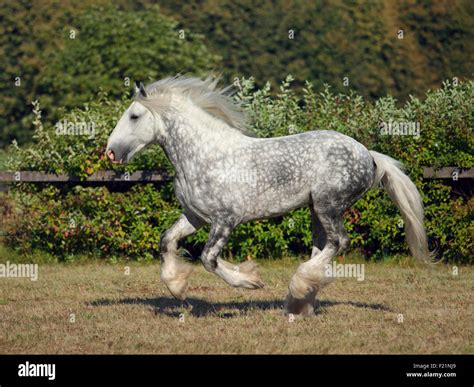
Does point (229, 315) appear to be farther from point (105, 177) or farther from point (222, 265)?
point (105, 177)

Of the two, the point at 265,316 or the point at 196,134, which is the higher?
the point at 196,134

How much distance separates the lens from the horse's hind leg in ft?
30.7

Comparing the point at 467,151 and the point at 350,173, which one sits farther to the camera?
the point at 467,151

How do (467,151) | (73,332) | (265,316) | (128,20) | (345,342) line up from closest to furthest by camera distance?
(345,342) < (73,332) < (265,316) < (467,151) < (128,20)

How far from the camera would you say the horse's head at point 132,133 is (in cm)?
959

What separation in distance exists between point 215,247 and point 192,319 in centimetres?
85

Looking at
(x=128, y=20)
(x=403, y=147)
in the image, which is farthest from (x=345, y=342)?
(x=128, y=20)

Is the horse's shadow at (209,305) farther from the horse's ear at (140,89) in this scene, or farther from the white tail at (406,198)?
the horse's ear at (140,89)

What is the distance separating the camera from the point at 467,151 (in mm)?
13359

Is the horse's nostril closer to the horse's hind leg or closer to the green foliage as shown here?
the horse's hind leg

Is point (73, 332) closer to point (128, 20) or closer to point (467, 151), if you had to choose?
point (467, 151)

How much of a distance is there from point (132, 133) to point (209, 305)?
2.22m

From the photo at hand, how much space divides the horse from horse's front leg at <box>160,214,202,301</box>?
0.01 m
